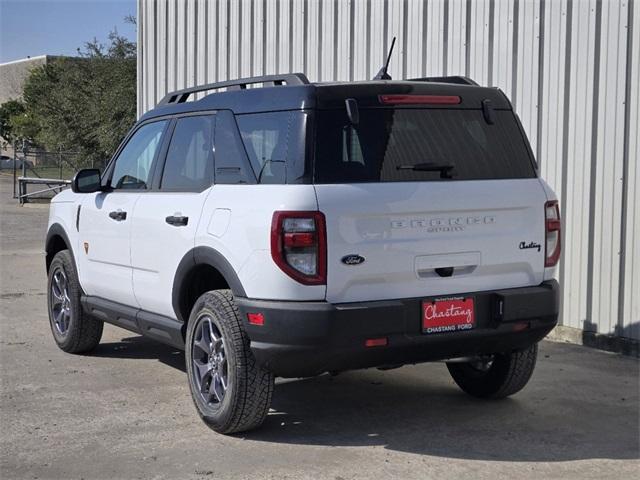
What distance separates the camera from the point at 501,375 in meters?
6.09

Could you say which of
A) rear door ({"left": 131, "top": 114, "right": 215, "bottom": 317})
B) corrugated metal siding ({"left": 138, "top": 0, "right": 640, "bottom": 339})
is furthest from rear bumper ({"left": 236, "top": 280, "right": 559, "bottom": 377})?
corrugated metal siding ({"left": 138, "top": 0, "right": 640, "bottom": 339})

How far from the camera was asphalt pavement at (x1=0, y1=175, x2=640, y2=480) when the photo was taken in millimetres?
4910

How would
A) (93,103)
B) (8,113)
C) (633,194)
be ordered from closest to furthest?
(633,194) → (93,103) → (8,113)

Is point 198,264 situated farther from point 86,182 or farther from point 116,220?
point 86,182

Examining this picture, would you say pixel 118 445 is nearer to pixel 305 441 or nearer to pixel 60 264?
pixel 305 441

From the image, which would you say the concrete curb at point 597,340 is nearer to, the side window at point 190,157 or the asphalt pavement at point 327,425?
the asphalt pavement at point 327,425

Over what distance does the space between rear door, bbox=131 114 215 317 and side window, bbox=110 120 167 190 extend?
26 cm

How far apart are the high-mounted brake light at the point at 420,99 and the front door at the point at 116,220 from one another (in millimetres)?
1950

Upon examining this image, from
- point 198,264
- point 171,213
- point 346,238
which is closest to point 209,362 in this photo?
point 198,264

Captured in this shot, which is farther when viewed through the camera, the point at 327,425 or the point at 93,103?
the point at 93,103

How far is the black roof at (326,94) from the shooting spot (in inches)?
198

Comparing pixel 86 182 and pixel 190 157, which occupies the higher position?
pixel 190 157

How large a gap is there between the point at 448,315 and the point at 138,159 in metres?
2.83

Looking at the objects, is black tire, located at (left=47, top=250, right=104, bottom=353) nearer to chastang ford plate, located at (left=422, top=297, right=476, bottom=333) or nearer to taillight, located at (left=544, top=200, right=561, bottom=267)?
chastang ford plate, located at (left=422, top=297, right=476, bottom=333)
